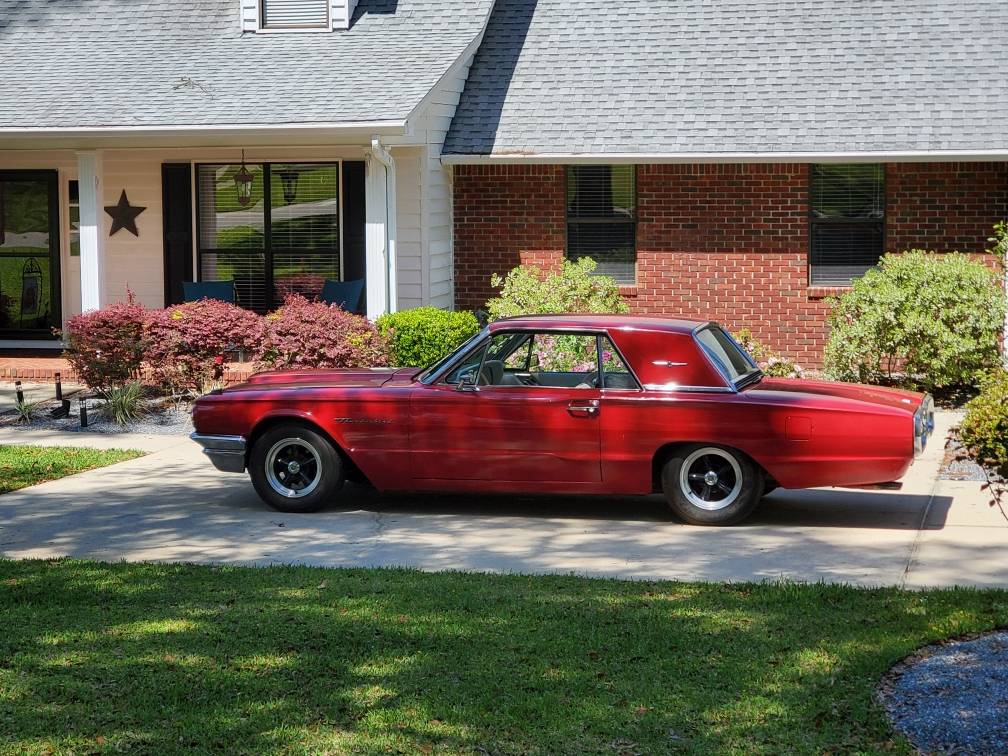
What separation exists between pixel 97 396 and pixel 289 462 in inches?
241

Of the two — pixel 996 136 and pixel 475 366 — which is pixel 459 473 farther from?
pixel 996 136

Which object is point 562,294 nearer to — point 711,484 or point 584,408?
point 584,408

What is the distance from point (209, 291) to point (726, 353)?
9689mm

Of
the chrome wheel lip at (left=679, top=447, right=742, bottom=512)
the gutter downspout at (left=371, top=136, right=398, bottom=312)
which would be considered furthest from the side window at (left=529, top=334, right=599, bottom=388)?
the gutter downspout at (left=371, top=136, right=398, bottom=312)

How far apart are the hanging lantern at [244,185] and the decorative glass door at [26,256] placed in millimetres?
2966

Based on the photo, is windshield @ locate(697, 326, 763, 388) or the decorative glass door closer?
windshield @ locate(697, 326, 763, 388)

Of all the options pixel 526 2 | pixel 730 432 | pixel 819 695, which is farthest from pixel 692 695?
pixel 526 2

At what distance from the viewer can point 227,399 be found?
33.9ft

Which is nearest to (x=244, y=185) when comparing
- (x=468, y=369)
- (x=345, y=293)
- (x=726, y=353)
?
(x=345, y=293)

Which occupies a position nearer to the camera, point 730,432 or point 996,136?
point 730,432

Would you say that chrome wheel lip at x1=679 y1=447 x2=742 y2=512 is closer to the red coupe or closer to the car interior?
the red coupe

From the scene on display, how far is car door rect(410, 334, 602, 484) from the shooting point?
9.77 metres

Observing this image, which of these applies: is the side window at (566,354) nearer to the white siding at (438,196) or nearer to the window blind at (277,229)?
the white siding at (438,196)

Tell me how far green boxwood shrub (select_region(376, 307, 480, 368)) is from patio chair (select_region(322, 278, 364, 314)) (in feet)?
5.82
